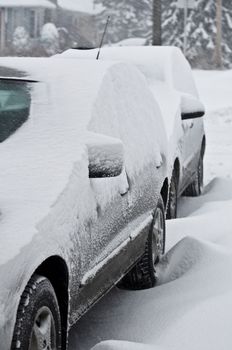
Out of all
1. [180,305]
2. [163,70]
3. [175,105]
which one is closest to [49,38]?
[163,70]

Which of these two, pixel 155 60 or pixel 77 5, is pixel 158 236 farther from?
pixel 77 5

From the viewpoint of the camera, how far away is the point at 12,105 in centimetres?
473

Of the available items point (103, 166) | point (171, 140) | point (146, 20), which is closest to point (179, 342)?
point (103, 166)

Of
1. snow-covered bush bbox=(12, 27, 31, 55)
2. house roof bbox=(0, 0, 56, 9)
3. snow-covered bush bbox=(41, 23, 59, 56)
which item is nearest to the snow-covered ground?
snow-covered bush bbox=(12, 27, 31, 55)

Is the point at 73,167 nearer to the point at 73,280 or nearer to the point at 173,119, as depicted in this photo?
the point at 73,280

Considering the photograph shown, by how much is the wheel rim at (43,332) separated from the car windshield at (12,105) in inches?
40.0

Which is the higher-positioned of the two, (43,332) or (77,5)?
(43,332)

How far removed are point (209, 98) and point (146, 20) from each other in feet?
129

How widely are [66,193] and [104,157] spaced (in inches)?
18.7

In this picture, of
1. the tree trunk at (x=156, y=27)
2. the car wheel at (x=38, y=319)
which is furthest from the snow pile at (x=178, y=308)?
the tree trunk at (x=156, y=27)

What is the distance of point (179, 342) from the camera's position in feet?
14.7

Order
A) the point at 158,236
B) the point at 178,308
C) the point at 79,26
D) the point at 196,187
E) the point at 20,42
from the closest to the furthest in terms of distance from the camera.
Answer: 1. the point at 178,308
2. the point at 158,236
3. the point at 196,187
4. the point at 20,42
5. the point at 79,26

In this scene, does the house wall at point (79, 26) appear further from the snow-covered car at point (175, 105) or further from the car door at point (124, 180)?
the car door at point (124, 180)

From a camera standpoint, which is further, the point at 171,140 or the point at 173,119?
the point at 173,119
